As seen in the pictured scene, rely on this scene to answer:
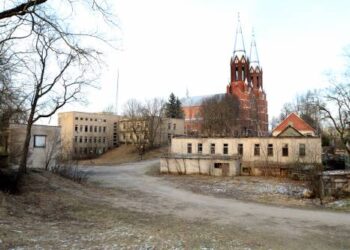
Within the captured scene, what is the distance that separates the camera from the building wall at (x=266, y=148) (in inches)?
1494

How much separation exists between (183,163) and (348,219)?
82.6 ft

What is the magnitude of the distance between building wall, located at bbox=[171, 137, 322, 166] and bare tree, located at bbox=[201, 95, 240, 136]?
17.6 m

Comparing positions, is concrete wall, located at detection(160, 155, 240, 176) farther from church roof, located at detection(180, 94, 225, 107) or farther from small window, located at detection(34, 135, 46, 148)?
church roof, located at detection(180, 94, 225, 107)

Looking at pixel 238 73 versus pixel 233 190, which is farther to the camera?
pixel 238 73

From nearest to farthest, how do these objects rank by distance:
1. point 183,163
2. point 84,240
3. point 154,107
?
point 84,240, point 183,163, point 154,107

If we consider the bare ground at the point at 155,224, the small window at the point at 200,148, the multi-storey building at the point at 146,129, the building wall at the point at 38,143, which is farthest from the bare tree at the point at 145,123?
the bare ground at the point at 155,224

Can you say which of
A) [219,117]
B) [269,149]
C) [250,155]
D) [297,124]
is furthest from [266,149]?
[297,124]

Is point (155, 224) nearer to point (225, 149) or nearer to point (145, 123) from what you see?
point (225, 149)

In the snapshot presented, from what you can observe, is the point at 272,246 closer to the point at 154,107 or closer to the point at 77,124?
the point at 154,107

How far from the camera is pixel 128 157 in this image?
207 feet

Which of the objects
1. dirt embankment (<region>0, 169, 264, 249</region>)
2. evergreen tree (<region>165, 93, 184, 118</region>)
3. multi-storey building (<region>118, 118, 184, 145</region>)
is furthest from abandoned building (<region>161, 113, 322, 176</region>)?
evergreen tree (<region>165, 93, 184, 118</region>)

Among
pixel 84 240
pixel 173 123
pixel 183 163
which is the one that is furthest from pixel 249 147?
pixel 173 123

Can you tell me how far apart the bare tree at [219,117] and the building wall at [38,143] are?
34.2 m

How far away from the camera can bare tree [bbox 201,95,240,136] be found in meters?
61.4
